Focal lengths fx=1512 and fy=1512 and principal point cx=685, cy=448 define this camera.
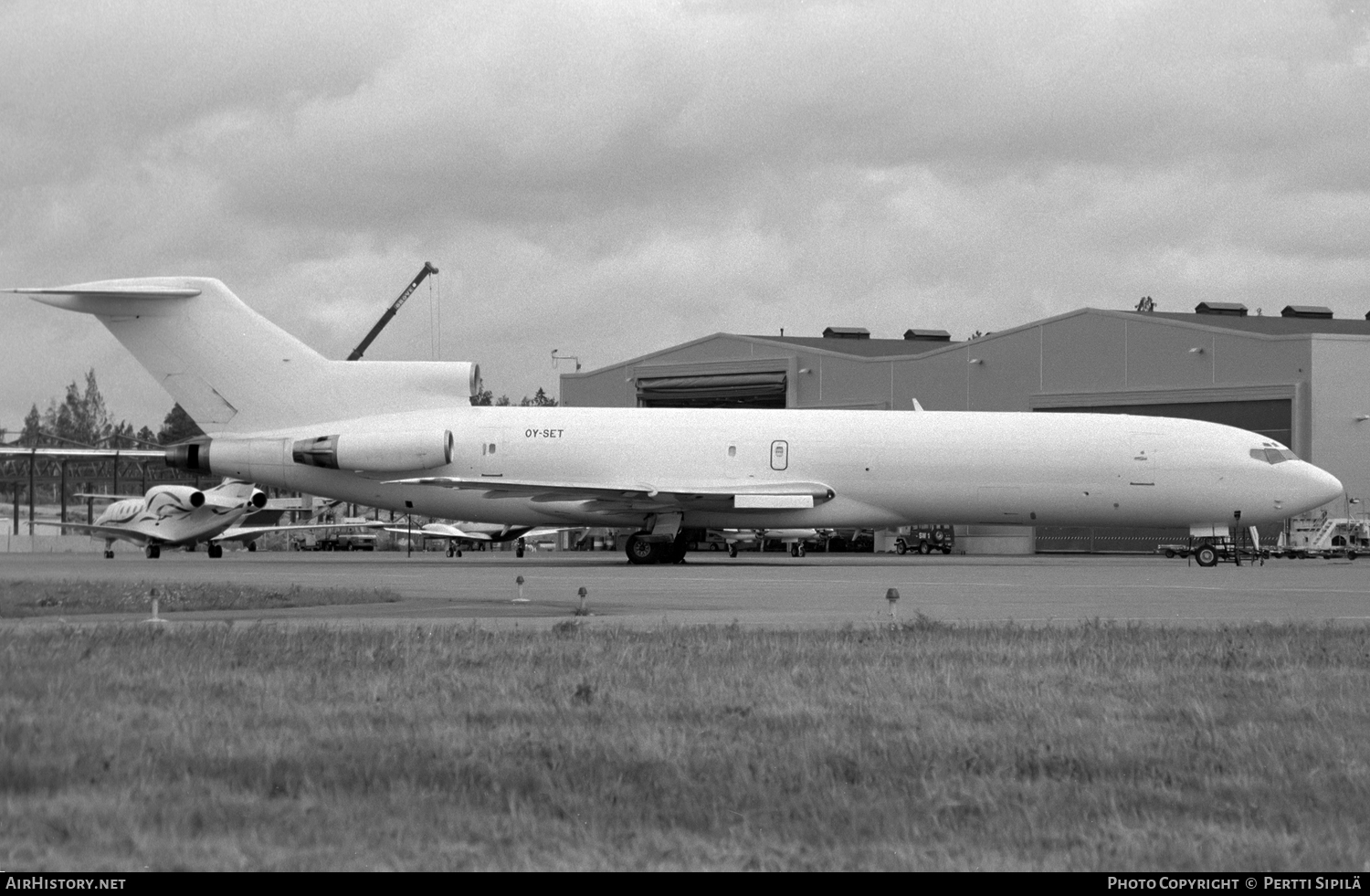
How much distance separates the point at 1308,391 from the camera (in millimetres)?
57750

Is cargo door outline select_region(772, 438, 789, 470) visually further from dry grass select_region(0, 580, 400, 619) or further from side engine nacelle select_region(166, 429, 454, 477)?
dry grass select_region(0, 580, 400, 619)

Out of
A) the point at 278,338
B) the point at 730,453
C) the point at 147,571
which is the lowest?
the point at 147,571

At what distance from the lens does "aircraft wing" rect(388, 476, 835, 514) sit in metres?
37.7

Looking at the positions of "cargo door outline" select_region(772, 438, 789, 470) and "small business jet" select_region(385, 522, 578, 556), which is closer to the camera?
"cargo door outline" select_region(772, 438, 789, 470)

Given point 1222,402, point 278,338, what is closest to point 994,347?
point 1222,402

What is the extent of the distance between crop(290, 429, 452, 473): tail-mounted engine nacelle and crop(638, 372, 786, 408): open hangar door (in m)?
39.6

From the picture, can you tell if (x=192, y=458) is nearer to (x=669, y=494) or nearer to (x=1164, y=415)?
(x=669, y=494)

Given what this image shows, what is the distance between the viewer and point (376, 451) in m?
38.1

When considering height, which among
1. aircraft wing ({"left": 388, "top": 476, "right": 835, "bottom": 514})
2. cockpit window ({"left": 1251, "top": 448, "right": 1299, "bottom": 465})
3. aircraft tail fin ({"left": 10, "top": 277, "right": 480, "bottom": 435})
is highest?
aircraft tail fin ({"left": 10, "top": 277, "right": 480, "bottom": 435})

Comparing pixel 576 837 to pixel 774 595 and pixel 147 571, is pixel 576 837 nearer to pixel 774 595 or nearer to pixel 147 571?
pixel 774 595

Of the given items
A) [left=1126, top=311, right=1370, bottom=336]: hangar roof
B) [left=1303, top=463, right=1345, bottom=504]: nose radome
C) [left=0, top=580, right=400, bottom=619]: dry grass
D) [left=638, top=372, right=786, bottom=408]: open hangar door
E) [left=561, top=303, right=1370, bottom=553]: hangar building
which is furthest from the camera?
[left=638, top=372, right=786, bottom=408]: open hangar door

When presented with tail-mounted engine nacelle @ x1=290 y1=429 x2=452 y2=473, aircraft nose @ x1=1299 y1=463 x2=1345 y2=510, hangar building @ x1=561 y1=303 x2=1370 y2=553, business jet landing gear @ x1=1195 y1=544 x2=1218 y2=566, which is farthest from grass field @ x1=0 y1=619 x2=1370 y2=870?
hangar building @ x1=561 y1=303 x2=1370 y2=553

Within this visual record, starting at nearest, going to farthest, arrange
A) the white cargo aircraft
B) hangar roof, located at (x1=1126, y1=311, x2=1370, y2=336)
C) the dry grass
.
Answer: the dry grass → the white cargo aircraft → hangar roof, located at (x1=1126, y1=311, x2=1370, y2=336)

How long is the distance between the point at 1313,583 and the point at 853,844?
83.1 feet
